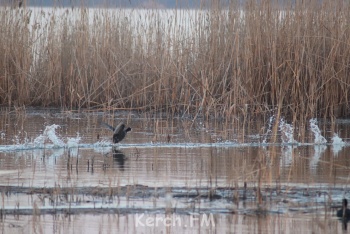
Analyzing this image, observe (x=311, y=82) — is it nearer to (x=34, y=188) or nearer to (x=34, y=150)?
(x=34, y=150)

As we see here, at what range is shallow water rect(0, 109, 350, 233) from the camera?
4.27 metres

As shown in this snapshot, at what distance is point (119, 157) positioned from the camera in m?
6.88

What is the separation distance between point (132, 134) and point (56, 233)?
4864mm

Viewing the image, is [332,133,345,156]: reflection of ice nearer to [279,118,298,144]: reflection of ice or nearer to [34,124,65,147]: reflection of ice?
[279,118,298,144]: reflection of ice

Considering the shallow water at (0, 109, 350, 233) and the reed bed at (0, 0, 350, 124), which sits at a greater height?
the reed bed at (0, 0, 350, 124)

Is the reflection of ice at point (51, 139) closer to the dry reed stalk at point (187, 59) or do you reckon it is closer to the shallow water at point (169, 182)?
the shallow water at point (169, 182)

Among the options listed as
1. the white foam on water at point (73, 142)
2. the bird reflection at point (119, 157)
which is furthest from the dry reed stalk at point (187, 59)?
the bird reflection at point (119, 157)

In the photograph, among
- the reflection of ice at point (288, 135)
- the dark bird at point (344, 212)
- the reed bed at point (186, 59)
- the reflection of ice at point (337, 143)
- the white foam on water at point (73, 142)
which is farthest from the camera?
the reed bed at point (186, 59)

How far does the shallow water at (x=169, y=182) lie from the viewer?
427 centimetres

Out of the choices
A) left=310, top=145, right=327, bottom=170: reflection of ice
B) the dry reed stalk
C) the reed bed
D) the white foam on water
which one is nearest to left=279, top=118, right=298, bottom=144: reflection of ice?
left=310, top=145, right=327, bottom=170: reflection of ice
